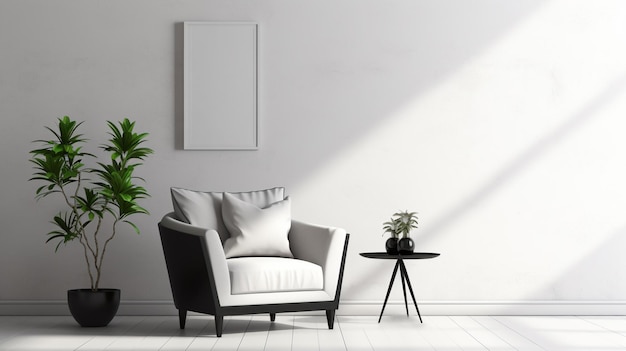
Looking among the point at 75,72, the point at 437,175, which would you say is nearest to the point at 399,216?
the point at 437,175

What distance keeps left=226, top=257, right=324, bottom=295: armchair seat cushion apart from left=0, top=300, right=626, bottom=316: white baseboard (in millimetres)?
899

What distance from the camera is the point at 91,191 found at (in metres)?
4.60

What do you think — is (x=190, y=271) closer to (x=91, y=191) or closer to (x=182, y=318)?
(x=182, y=318)

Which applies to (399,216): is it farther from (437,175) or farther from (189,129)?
(189,129)

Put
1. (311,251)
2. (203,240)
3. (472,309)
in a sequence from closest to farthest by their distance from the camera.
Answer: (203,240), (311,251), (472,309)

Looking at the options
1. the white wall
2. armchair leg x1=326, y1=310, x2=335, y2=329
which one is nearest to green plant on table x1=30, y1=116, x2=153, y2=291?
the white wall

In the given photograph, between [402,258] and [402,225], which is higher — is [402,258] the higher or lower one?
the lower one

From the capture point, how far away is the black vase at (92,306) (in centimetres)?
440

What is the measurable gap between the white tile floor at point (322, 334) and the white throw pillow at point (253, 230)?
46 centimetres

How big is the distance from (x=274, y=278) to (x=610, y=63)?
284 cm

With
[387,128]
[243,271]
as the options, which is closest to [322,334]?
[243,271]

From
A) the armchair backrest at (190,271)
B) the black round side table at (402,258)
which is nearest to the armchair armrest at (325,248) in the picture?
the black round side table at (402,258)

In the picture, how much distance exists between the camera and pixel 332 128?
16.7 feet

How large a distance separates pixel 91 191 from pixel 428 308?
2.33 metres
